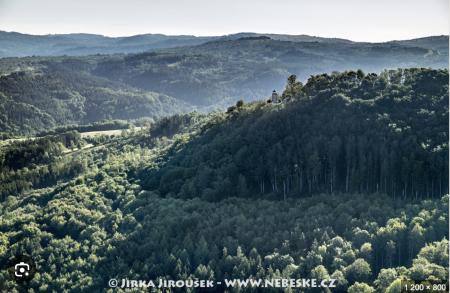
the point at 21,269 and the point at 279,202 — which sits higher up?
the point at 279,202

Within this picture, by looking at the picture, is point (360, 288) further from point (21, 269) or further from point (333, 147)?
point (21, 269)

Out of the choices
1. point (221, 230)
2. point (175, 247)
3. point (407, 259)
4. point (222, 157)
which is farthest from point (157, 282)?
point (222, 157)

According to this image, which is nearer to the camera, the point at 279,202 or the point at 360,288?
the point at 360,288

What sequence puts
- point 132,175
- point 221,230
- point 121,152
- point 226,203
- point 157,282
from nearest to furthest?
1. point 157,282
2. point 221,230
3. point 226,203
4. point 132,175
5. point 121,152

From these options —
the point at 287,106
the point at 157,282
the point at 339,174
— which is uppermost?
the point at 287,106

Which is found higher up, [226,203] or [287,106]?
[287,106]

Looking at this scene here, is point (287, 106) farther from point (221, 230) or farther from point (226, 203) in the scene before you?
point (221, 230)

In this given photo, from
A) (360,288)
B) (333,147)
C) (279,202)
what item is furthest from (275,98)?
(360,288)
